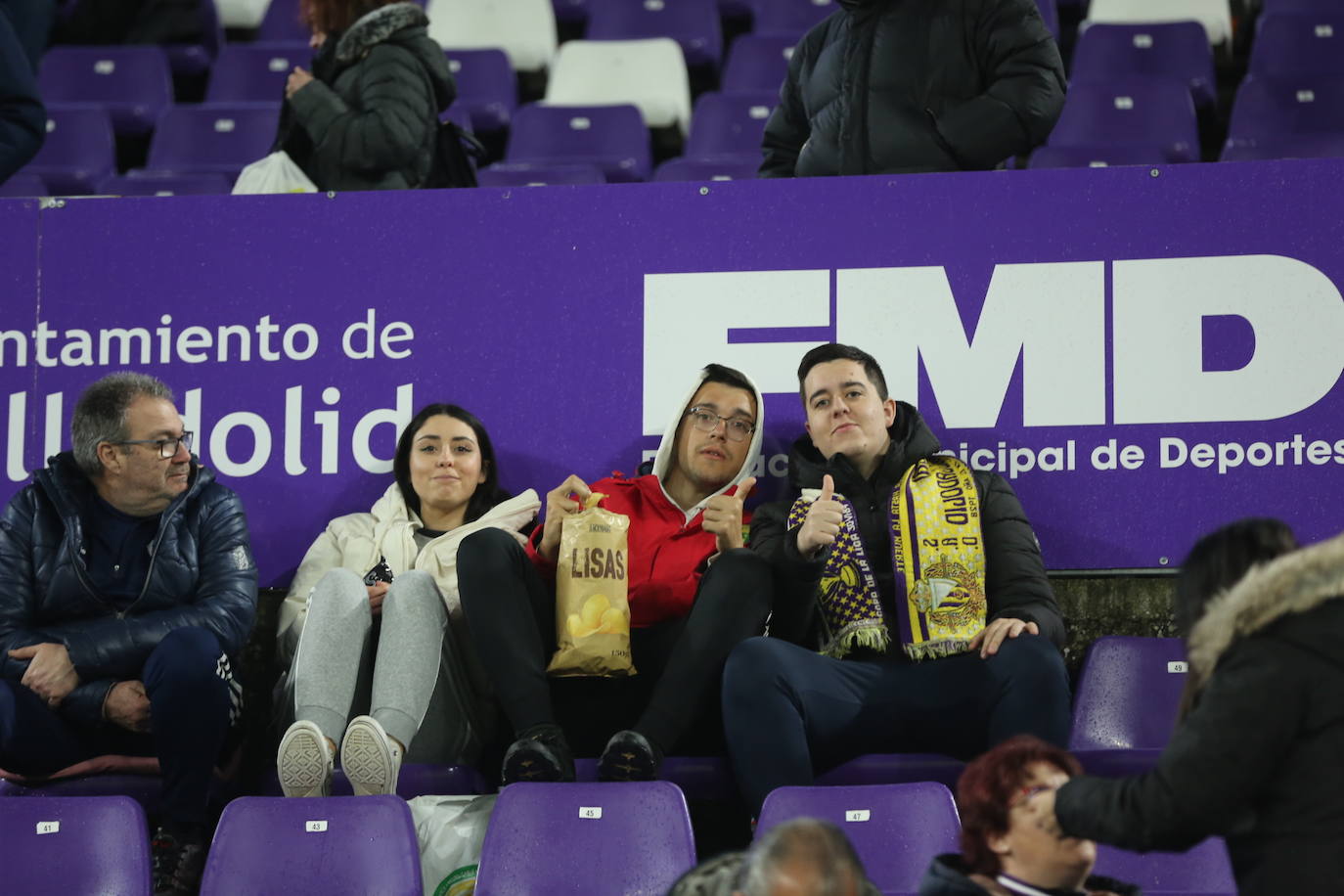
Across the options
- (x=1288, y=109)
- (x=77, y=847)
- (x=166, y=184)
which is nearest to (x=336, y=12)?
(x=166, y=184)

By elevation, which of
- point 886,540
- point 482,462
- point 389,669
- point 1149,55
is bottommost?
point 389,669

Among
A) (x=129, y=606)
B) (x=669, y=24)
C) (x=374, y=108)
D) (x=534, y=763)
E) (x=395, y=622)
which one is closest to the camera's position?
(x=534, y=763)

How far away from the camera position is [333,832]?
3301mm

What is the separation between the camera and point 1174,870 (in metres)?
3.25

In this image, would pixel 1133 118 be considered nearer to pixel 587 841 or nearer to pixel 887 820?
pixel 887 820

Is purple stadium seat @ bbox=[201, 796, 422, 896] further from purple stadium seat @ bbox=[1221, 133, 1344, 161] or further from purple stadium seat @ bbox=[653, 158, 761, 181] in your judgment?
purple stadium seat @ bbox=[1221, 133, 1344, 161]

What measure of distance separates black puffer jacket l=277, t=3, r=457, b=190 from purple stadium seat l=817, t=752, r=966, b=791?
2.13 metres

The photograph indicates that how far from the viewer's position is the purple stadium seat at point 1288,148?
19.2 feet

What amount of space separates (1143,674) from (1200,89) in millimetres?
3494

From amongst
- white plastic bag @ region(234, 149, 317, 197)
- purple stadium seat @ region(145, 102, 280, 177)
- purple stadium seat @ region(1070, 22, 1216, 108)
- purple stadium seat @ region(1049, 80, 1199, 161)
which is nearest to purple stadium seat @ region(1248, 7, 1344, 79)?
purple stadium seat @ region(1070, 22, 1216, 108)

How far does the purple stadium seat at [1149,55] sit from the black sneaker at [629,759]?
4.04 meters

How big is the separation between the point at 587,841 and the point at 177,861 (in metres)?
0.87

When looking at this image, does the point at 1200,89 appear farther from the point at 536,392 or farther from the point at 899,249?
the point at 536,392

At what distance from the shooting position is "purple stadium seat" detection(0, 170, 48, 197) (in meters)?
6.61
